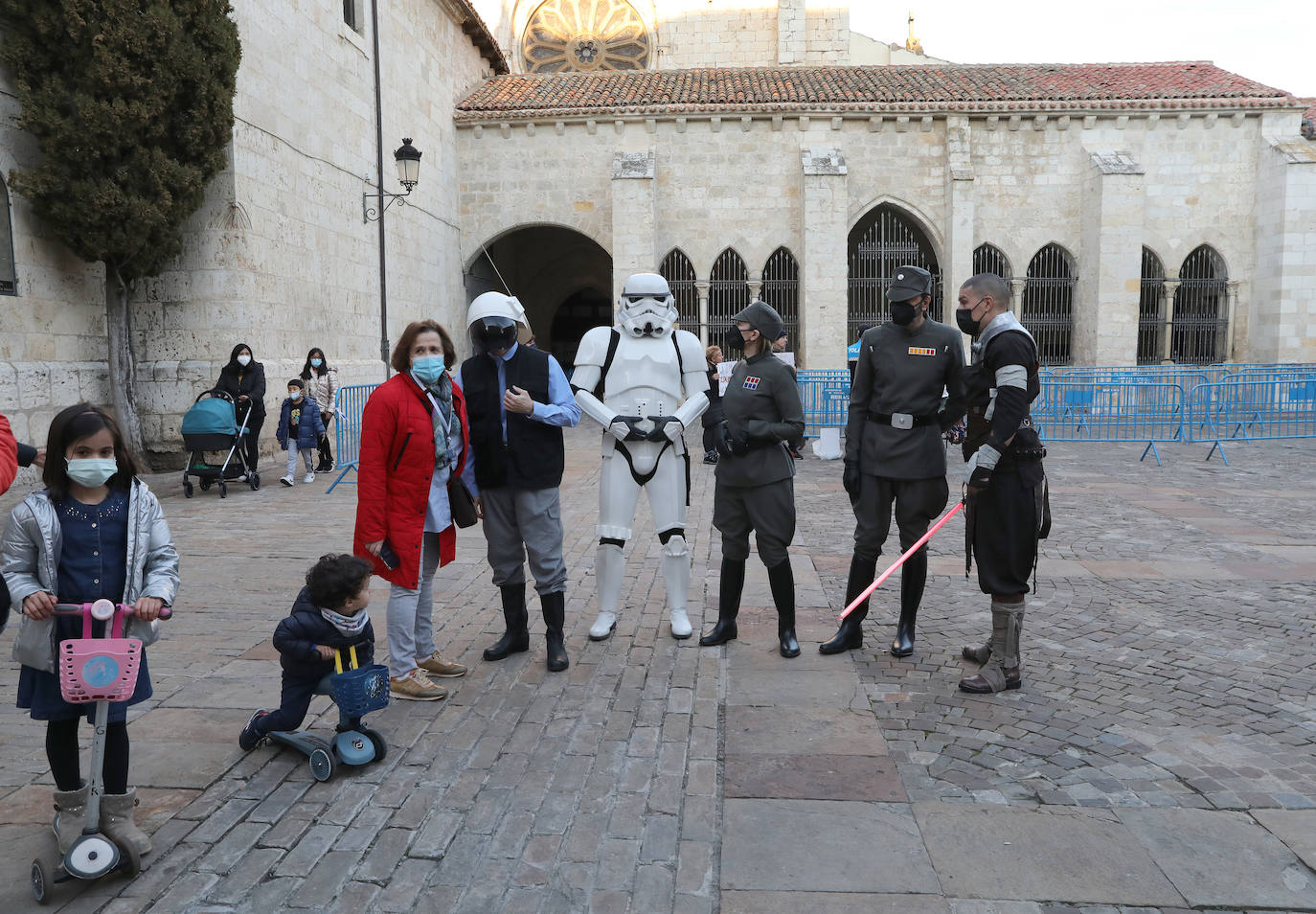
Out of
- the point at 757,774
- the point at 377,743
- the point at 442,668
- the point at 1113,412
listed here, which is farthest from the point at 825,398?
the point at 377,743

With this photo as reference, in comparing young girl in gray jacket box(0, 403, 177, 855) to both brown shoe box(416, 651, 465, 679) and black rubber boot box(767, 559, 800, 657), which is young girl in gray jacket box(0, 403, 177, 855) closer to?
brown shoe box(416, 651, 465, 679)

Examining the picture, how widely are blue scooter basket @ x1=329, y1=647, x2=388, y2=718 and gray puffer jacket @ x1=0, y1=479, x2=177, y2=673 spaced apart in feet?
2.32

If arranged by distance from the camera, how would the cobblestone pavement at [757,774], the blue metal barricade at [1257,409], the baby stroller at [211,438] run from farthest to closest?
the blue metal barricade at [1257,409]
the baby stroller at [211,438]
the cobblestone pavement at [757,774]

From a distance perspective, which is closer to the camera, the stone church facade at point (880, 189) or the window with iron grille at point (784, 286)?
the stone church facade at point (880, 189)

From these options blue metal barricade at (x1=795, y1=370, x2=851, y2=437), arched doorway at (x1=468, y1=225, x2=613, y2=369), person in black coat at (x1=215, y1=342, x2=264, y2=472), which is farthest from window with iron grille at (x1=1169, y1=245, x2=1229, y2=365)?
person in black coat at (x1=215, y1=342, x2=264, y2=472)

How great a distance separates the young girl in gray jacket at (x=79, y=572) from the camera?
2.80 metres

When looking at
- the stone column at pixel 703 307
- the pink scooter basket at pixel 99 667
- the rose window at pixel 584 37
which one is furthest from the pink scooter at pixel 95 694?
the rose window at pixel 584 37

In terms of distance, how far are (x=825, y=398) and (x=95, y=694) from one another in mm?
13624

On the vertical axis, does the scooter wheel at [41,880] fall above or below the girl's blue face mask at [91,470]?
below

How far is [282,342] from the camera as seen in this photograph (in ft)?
45.1

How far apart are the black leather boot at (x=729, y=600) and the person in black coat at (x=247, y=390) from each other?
751 cm

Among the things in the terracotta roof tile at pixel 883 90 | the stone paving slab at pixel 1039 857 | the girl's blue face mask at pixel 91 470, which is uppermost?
the terracotta roof tile at pixel 883 90

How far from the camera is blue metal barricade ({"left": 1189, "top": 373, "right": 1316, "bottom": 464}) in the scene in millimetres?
14375

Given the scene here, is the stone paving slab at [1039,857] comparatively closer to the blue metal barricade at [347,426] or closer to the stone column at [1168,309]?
the blue metal barricade at [347,426]
